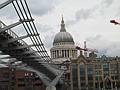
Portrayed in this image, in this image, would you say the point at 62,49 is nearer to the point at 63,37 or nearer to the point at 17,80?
the point at 63,37

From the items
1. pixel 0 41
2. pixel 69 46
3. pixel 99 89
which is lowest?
pixel 99 89

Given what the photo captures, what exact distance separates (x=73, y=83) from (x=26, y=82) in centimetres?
2062

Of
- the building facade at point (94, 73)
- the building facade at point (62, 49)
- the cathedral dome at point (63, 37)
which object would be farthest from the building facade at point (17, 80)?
the cathedral dome at point (63, 37)

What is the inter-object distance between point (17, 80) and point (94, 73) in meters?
32.0

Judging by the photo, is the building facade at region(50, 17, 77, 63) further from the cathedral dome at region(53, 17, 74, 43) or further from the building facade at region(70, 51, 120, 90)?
the building facade at region(70, 51, 120, 90)

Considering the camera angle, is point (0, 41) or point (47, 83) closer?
point (0, 41)

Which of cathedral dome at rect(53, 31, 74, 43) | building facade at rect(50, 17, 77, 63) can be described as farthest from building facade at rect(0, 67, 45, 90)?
cathedral dome at rect(53, 31, 74, 43)

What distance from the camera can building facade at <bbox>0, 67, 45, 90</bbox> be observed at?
115375mm

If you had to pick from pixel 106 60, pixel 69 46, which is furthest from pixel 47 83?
pixel 69 46

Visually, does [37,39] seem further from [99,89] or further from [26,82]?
[99,89]

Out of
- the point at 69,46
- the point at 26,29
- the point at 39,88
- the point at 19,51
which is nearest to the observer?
the point at 26,29

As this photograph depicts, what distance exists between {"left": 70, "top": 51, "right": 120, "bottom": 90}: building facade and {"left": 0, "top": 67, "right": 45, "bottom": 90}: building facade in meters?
15.1

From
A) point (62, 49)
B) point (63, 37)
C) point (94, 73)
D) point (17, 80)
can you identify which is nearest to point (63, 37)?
point (63, 37)

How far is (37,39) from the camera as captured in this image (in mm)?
47062
